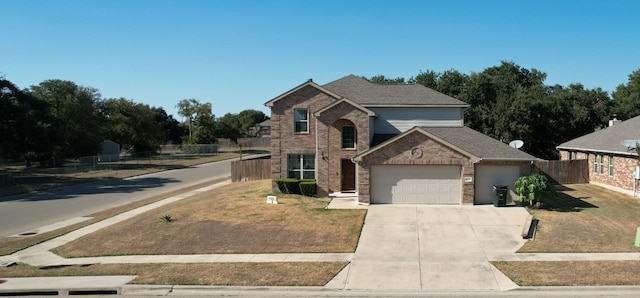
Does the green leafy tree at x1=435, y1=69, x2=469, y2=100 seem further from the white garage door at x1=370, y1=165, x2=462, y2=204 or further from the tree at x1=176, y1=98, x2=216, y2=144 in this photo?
the tree at x1=176, y1=98, x2=216, y2=144

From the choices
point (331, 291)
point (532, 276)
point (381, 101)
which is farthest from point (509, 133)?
point (331, 291)

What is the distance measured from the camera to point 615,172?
27719mm

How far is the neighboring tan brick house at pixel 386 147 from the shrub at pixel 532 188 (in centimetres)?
116

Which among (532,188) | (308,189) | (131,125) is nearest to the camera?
A: (532,188)

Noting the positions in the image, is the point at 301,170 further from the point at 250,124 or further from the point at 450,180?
Answer: the point at 250,124

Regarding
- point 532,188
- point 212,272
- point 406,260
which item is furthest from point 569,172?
point 212,272

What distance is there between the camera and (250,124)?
16225 centimetres

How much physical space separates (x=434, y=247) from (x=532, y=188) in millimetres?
8068

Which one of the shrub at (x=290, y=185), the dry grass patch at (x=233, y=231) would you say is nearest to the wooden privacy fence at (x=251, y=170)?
the shrub at (x=290, y=185)

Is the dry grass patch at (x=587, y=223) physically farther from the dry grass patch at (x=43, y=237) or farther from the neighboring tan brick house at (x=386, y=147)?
the dry grass patch at (x=43, y=237)

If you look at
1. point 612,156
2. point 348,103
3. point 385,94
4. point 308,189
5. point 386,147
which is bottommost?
point 308,189

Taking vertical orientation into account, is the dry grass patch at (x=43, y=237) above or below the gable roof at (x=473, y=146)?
below

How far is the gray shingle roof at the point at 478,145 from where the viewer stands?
22953mm

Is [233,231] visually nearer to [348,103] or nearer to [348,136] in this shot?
[348,136]
